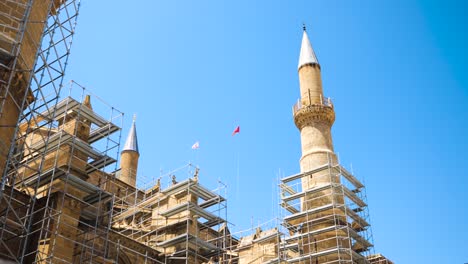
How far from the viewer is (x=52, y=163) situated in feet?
67.6

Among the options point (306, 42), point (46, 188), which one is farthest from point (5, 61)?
point (306, 42)

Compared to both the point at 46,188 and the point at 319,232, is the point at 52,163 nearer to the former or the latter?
the point at 46,188

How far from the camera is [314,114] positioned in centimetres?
3158

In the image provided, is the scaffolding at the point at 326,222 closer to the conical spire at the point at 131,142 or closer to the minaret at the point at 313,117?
the minaret at the point at 313,117

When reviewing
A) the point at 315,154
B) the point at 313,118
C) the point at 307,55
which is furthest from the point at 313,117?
the point at 307,55

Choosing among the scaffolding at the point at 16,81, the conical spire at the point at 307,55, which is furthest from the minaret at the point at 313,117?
the scaffolding at the point at 16,81

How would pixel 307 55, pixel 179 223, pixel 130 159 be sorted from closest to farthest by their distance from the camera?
pixel 179 223
pixel 307 55
pixel 130 159

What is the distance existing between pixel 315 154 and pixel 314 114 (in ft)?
8.81

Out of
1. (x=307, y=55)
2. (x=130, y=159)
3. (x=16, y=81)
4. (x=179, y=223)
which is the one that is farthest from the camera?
(x=130, y=159)

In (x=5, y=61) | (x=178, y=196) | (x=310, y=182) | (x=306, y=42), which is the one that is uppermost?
(x=306, y=42)

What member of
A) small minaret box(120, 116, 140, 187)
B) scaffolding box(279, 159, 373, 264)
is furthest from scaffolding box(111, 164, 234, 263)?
small minaret box(120, 116, 140, 187)

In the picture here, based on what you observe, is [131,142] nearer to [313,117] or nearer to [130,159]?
[130,159]

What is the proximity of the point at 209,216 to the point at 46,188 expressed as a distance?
8.35 m

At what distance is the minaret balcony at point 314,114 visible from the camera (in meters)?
31.6
